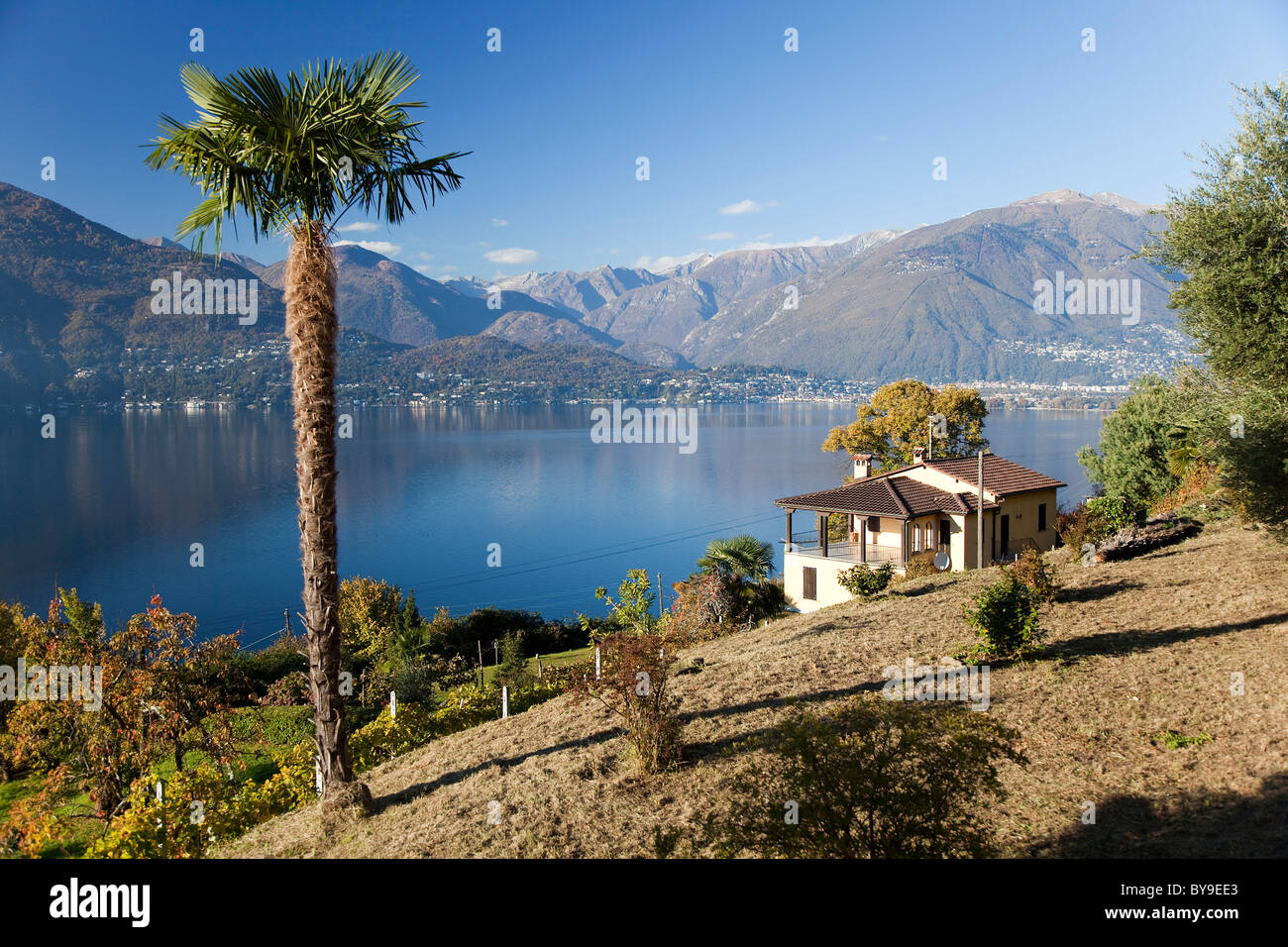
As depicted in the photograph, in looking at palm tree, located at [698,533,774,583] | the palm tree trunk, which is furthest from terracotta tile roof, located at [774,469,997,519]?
the palm tree trunk

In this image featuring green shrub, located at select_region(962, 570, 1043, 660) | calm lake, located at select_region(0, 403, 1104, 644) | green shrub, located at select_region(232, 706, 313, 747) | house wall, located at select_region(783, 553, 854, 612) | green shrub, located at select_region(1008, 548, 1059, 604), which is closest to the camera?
green shrub, located at select_region(962, 570, 1043, 660)

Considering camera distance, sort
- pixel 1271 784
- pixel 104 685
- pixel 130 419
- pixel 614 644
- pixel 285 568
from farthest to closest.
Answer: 1. pixel 130 419
2. pixel 285 568
3. pixel 104 685
4. pixel 614 644
5. pixel 1271 784

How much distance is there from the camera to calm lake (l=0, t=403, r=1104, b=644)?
4947 centimetres

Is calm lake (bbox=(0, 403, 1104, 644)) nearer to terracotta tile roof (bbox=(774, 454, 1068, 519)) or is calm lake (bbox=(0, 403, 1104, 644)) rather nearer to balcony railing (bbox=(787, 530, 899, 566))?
balcony railing (bbox=(787, 530, 899, 566))

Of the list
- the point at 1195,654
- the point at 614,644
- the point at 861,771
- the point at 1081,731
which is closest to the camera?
the point at 861,771

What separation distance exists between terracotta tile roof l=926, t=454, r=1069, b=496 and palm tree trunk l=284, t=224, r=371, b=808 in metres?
23.5

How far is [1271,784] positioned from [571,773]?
22.4 feet

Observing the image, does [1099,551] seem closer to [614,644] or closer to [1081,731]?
[1081,731]

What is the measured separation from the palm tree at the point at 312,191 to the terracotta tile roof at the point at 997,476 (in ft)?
77.3

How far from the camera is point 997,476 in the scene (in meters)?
27.6

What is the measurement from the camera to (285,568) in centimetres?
5412

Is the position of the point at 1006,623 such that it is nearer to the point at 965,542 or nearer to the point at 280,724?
the point at 965,542

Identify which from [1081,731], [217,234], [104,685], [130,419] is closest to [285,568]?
[104,685]

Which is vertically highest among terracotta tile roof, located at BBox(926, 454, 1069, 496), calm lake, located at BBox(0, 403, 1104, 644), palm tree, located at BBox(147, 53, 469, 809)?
palm tree, located at BBox(147, 53, 469, 809)
